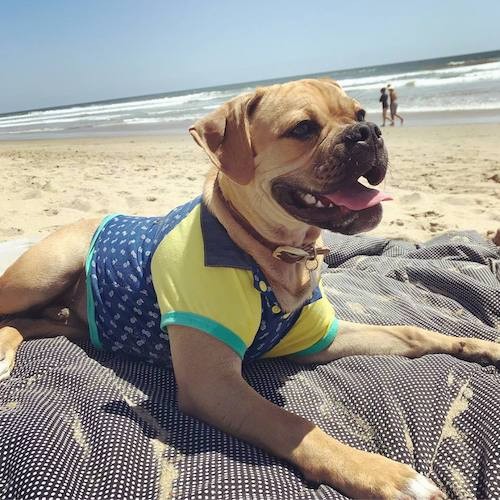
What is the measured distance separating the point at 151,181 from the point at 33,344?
20.5ft

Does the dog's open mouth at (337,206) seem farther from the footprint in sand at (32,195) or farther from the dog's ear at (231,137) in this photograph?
the footprint in sand at (32,195)

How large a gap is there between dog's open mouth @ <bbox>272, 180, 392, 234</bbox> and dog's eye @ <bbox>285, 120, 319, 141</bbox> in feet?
0.80

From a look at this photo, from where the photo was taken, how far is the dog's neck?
241 cm

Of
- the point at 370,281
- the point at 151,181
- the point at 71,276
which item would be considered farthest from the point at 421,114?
the point at 71,276

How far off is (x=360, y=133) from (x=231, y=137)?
0.59 meters

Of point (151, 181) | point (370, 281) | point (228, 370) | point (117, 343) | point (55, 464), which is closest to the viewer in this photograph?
point (55, 464)

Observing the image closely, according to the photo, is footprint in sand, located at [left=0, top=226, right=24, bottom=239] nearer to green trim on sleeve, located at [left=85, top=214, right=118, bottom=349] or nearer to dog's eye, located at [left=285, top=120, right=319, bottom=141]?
green trim on sleeve, located at [left=85, top=214, right=118, bottom=349]

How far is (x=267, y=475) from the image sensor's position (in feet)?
6.34

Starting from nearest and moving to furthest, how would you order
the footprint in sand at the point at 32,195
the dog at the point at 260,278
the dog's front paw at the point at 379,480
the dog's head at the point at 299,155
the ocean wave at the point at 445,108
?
the dog's front paw at the point at 379,480, the dog at the point at 260,278, the dog's head at the point at 299,155, the footprint in sand at the point at 32,195, the ocean wave at the point at 445,108

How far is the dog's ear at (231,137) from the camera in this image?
91.9 inches

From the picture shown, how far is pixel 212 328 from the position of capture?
221cm

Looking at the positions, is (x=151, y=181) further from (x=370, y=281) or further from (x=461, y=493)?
(x=461, y=493)

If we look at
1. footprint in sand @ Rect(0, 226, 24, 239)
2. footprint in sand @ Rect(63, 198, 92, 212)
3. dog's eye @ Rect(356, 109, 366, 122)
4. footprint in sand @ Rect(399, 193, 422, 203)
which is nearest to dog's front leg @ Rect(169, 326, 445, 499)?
dog's eye @ Rect(356, 109, 366, 122)

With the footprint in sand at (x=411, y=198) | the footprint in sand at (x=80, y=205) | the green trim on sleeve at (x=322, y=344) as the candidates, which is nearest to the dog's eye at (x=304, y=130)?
the green trim on sleeve at (x=322, y=344)
